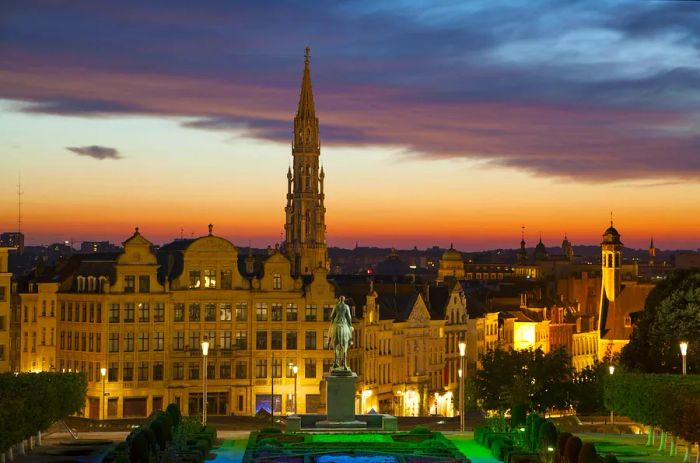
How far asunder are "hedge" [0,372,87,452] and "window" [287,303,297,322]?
4707 centimetres

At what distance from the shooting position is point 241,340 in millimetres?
155875

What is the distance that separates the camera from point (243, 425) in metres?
118

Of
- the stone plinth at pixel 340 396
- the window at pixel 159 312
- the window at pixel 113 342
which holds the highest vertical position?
the window at pixel 159 312

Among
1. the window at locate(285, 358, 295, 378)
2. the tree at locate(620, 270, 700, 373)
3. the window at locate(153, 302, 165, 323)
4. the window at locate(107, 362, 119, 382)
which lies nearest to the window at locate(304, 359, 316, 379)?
the window at locate(285, 358, 295, 378)

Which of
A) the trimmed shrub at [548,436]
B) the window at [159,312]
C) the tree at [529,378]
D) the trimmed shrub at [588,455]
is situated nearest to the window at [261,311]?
the window at [159,312]

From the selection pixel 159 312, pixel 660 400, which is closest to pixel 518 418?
pixel 660 400

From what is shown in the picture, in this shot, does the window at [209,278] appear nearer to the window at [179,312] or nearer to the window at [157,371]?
the window at [179,312]

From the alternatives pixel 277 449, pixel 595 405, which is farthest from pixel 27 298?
pixel 277 449

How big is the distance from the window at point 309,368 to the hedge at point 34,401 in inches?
1848

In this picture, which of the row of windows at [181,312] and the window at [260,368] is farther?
the window at [260,368]

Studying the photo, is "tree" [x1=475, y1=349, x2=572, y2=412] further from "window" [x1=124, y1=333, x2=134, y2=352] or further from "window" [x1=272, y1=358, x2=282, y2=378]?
"window" [x1=124, y1=333, x2=134, y2=352]

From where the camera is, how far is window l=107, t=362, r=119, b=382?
150250 millimetres

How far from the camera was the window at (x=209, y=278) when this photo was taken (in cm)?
15375

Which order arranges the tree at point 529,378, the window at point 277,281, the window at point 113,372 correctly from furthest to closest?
the window at point 277,281 → the window at point 113,372 → the tree at point 529,378
